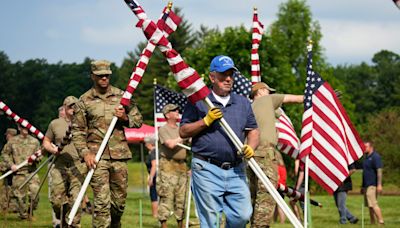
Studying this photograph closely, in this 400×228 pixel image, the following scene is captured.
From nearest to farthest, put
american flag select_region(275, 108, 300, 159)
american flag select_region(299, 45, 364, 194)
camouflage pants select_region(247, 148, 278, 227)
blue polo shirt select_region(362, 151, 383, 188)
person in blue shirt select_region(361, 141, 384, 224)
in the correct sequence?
camouflage pants select_region(247, 148, 278, 227) < american flag select_region(299, 45, 364, 194) < american flag select_region(275, 108, 300, 159) < person in blue shirt select_region(361, 141, 384, 224) < blue polo shirt select_region(362, 151, 383, 188)

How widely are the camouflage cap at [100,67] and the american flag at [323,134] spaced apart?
9.32 ft

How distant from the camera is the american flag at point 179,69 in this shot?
968cm

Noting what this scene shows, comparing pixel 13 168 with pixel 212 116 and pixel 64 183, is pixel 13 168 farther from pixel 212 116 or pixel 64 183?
pixel 212 116

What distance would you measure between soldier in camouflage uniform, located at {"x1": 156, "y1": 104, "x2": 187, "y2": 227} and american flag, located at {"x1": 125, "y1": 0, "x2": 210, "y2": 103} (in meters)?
6.48

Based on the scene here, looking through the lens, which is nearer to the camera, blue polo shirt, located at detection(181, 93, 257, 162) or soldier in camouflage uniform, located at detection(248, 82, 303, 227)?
Answer: blue polo shirt, located at detection(181, 93, 257, 162)

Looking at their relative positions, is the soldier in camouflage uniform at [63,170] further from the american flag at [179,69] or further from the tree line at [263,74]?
the tree line at [263,74]

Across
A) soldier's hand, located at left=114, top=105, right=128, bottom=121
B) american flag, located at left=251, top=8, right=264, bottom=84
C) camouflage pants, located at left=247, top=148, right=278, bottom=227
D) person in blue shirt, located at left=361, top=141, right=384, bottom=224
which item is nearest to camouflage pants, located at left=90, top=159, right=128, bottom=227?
soldier's hand, located at left=114, top=105, right=128, bottom=121

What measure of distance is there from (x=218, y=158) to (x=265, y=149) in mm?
3182

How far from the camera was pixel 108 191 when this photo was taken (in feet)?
40.0

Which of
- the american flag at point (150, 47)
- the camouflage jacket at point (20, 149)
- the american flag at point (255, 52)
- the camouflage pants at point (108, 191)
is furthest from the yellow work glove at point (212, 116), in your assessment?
the camouflage jacket at point (20, 149)

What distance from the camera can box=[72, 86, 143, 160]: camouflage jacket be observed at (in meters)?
12.3

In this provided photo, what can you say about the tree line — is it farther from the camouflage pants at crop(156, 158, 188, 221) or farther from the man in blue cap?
the man in blue cap

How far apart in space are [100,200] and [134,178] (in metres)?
56.6

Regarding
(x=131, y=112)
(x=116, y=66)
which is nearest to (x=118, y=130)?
(x=131, y=112)
